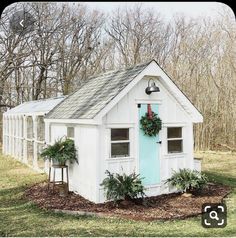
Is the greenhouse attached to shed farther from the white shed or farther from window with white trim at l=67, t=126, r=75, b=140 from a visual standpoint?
the white shed

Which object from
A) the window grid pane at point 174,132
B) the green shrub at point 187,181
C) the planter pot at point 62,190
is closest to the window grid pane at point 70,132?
the planter pot at point 62,190

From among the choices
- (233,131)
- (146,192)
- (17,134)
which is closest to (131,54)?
(146,192)

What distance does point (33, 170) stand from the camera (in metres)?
10.2

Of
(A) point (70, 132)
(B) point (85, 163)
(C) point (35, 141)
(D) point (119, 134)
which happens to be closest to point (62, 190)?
(B) point (85, 163)

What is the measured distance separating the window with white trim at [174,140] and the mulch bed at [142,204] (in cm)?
97

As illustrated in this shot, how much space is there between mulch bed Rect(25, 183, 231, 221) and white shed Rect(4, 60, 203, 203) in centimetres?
27

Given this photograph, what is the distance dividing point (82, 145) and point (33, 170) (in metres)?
3.98

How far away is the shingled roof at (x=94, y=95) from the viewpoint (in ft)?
21.1

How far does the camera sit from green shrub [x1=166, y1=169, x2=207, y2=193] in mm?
6773

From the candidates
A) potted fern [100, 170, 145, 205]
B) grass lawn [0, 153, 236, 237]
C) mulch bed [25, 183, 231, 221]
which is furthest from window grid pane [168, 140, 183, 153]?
grass lawn [0, 153, 236, 237]

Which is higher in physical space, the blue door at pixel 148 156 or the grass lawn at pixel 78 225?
the blue door at pixel 148 156

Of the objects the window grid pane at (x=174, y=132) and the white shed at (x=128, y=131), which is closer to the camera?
the white shed at (x=128, y=131)

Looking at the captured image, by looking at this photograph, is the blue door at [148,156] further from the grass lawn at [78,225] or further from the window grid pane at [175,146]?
the grass lawn at [78,225]

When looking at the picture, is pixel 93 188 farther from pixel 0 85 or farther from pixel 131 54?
pixel 0 85
